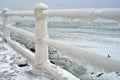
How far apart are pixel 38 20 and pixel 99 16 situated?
1273 mm

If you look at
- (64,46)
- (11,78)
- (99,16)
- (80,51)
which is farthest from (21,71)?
(99,16)

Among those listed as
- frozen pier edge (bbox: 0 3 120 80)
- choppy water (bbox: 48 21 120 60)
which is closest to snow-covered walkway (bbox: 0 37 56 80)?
frozen pier edge (bbox: 0 3 120 80)

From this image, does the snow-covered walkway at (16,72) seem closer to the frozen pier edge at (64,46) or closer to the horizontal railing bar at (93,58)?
the frozen pier edge at (64,46)

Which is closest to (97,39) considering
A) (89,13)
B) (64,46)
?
(64,46)

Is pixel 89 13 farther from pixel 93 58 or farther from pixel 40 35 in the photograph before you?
pixel 40 35

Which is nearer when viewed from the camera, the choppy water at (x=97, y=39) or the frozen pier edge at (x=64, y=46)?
the frozen pier edge at (x=64, y=46)

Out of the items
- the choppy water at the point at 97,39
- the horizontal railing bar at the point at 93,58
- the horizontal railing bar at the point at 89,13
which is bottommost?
the choppy water at the point at 97,39

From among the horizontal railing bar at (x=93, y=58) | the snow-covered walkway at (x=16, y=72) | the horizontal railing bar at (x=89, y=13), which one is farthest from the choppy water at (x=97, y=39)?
the snow-covered walkway at (x=16, y=72)

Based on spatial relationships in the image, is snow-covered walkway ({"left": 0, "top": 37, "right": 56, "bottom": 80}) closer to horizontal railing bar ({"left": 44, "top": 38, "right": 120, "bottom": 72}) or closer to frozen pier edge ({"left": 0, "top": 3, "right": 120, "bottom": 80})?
frozen pier edge ({"left": 0, "top": 3, "right": 120, "bottom": 80})

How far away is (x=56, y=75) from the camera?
7.33ft

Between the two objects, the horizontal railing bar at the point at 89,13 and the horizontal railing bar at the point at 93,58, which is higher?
the horizontal railing bar at the point at 89,13

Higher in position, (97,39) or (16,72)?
(16,72)

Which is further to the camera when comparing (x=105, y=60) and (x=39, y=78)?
(x=39, y=78)

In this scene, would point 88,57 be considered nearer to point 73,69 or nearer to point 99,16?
point 99,16
